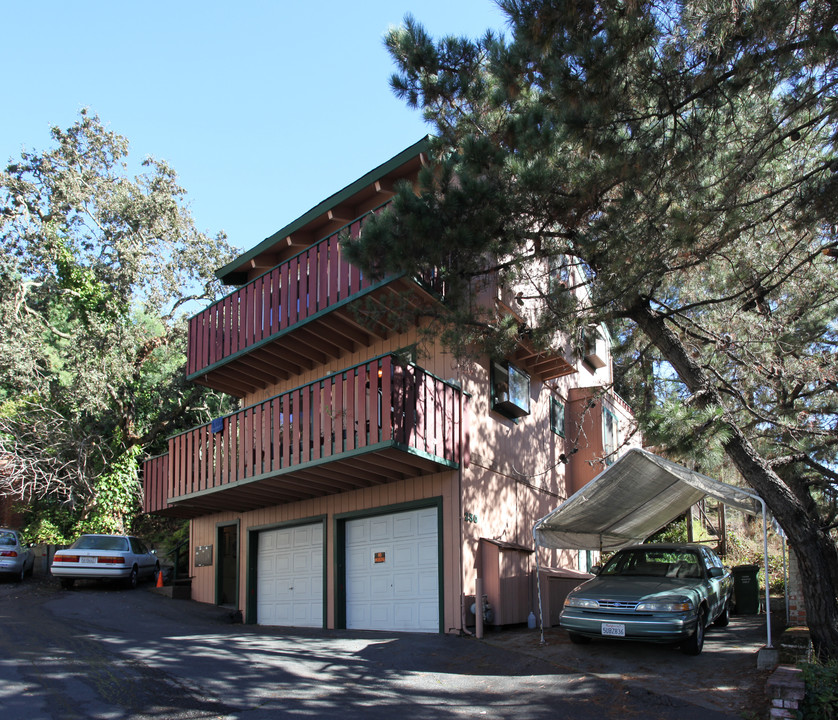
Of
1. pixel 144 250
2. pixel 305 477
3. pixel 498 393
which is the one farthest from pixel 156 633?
pixel 144 250

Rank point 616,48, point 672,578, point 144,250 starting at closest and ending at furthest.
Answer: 1. point 616,48
2. point 672,578
3. point 144,250

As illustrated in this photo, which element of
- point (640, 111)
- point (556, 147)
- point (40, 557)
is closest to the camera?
point (640, 111)

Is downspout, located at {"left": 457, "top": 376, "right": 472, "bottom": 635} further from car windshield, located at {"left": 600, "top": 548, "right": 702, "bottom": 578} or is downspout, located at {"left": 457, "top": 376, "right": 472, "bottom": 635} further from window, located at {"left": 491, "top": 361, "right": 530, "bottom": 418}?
car windshield, located at {"left": 600, "top": 548, "right": 702, "bottom": 578}

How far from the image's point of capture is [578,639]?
33.9 feet

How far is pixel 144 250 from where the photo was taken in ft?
97.7

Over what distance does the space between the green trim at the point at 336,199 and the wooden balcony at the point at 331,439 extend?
4.22 m

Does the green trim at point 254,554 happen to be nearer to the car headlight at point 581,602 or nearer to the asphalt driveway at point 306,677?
the asphalt driveway at point 306,677

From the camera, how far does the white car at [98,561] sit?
57.3 ft

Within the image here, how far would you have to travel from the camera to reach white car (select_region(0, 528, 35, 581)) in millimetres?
18812

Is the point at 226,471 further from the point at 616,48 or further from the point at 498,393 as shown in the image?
the point at 616,48

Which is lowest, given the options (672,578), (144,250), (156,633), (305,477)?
(156,633)

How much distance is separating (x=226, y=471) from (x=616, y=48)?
33.5 ft

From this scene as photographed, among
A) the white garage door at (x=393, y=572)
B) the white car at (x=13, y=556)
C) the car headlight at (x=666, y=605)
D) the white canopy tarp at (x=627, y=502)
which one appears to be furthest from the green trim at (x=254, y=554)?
the white car at (x=13, y=556)

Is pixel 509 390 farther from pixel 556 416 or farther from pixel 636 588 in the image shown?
pixel 636 588
